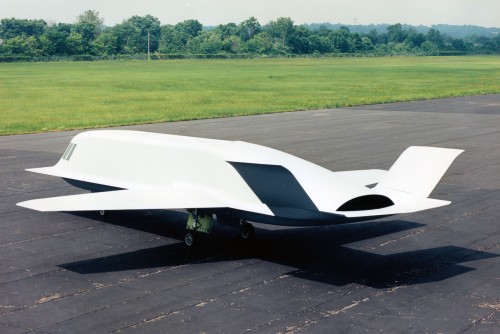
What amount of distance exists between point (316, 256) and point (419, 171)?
2.99m

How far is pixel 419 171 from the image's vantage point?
17.7 metres

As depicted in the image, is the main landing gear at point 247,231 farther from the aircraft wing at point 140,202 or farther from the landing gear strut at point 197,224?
the aircraft wing at point 140,202

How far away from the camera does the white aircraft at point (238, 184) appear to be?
52.6 feet

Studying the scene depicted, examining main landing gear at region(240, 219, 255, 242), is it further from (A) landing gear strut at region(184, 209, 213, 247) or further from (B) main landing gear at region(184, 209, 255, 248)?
(A) landing gear strut at region(184, 209, 213, 247)

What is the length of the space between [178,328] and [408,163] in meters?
7.27

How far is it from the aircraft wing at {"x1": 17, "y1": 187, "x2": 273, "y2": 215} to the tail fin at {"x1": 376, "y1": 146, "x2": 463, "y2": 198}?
323cm

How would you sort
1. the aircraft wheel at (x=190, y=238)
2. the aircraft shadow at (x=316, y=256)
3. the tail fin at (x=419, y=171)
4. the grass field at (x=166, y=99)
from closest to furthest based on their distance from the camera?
the aircraft shadow at (x=316, y=256)
the tail fin at (x=419, y=171)
the aircraft wheel at (x=190, y=238)
the grass field at (x=166, y=99)

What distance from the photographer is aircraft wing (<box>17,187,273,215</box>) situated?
54.4ft

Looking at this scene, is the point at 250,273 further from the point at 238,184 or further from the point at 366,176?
the point at 366,176

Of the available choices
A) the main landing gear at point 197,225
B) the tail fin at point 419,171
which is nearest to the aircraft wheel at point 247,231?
the main landing gear at point 197,225

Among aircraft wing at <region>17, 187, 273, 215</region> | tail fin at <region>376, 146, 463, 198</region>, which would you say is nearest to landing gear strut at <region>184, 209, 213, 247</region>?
aircraft wing at <region>17, 187, 273, 215</region>

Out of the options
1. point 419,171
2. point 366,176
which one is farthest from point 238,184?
point 366,176

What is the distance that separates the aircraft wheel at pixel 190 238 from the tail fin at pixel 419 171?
4410 mm

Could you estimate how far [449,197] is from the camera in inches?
1009
